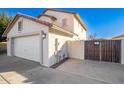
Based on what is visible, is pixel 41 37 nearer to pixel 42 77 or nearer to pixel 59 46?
pixel 59 46

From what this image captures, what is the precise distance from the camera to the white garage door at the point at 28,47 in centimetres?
903

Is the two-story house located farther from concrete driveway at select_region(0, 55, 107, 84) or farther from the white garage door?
concrete driveway at select_region(0, 55, 107, 84)

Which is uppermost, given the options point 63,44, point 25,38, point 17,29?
point 17,29

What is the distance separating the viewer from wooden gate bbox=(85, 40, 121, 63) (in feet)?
26.2

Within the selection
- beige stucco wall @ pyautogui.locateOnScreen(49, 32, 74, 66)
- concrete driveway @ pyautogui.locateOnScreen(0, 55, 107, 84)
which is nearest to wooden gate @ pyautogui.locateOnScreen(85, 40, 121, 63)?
beige stucco wall @ pyautogui.locateOnScreen(49, 32, 74, 66)

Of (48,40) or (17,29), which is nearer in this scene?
(48,40)

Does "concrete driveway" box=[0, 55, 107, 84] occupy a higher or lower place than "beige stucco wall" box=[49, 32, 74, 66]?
lower

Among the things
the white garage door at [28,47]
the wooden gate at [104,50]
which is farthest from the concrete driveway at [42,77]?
the wooden gate at [104,50]

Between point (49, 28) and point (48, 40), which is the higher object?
point (49, 28)
